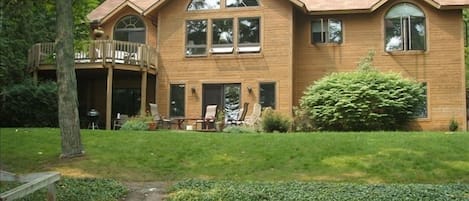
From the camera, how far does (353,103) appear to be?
19250mm

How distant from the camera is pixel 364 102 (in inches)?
758

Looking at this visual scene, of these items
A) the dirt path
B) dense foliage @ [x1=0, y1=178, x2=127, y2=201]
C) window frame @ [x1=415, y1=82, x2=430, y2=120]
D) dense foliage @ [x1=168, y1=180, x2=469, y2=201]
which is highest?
window frame @ [x1=415, y1=82, x2=430, y2=120]

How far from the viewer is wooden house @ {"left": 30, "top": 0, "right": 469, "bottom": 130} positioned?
21828mm

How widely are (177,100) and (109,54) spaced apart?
3.43 m

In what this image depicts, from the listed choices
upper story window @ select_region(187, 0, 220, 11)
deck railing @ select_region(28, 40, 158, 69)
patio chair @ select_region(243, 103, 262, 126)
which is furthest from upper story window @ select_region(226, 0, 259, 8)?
patio chair @ select_region(243, 103, 262, 126)

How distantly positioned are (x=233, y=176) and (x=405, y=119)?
10.7 metres

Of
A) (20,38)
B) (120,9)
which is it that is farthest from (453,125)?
(20,38)

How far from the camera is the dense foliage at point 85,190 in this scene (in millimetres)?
8469

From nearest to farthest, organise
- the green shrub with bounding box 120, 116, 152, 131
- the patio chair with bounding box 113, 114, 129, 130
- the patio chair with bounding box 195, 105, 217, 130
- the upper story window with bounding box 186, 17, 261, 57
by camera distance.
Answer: the green shrub with bounding box 120, 116, 152, 131 → the patio chair with bounding box 195, 105, 217, 130 → the patio chair with bounding box 113, 114, 129, 130 → the upper story window with bounding box 186, 17, 261, 57

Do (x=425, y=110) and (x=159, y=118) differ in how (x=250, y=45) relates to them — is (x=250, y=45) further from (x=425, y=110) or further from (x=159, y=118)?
(x=425, y=110)

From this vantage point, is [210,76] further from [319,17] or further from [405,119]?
[405,119]

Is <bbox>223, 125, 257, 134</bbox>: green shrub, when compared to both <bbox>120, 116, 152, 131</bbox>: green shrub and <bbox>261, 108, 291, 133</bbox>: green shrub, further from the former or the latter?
<bbox>120, 116, 152, 131</bbox>: green shrub

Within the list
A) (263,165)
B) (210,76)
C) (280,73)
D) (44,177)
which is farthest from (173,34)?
(44,177)

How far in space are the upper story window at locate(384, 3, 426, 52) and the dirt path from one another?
1471 centimetres
